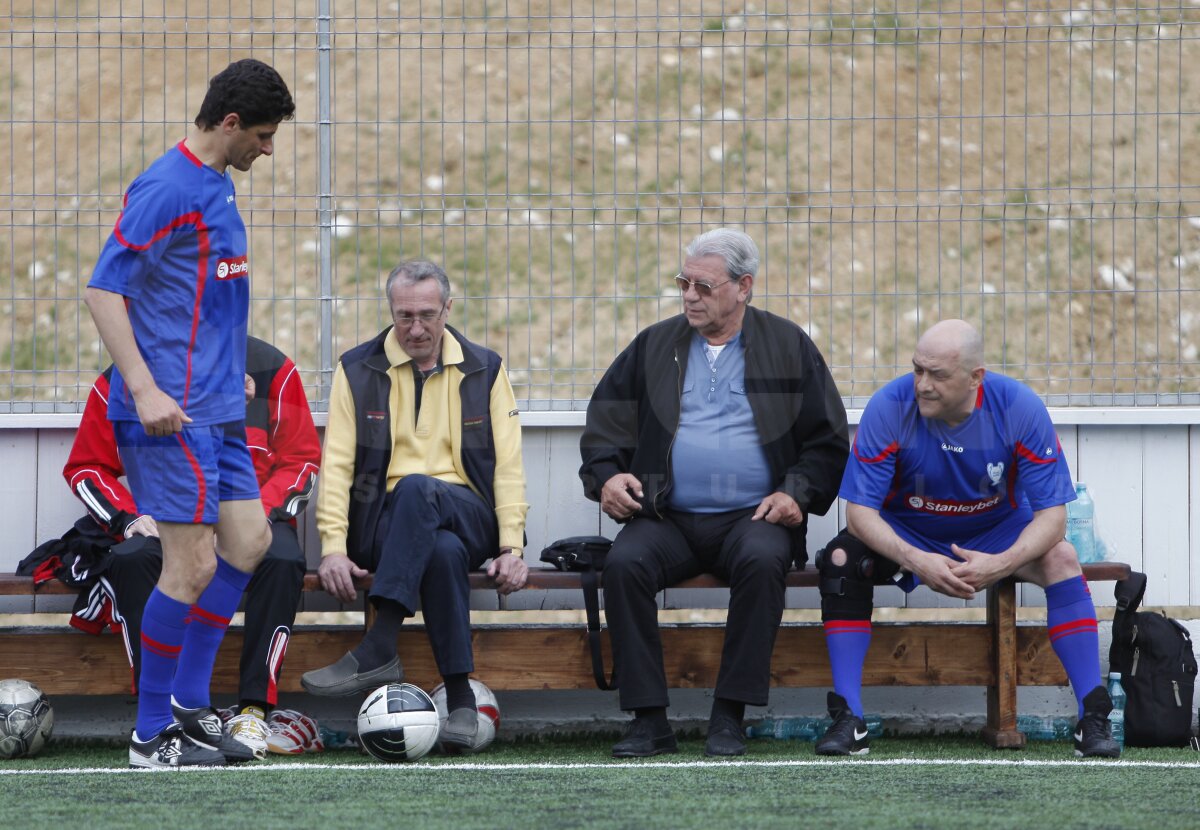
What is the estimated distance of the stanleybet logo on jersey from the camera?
13.4ft

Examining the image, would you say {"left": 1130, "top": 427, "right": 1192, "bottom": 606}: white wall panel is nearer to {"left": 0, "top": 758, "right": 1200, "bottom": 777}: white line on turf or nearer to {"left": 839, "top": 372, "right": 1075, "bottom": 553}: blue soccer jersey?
{"left": 839, "top": 372, "right": 1075, "bottom": 553}: blue soccer jersey

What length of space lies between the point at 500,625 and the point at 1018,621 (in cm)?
184

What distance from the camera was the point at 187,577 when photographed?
4102mm

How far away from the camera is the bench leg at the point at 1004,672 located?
4844 millimetres

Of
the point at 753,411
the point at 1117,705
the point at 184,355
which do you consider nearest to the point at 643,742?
the point at 753,411

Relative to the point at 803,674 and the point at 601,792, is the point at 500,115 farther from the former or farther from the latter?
the point at 601,792

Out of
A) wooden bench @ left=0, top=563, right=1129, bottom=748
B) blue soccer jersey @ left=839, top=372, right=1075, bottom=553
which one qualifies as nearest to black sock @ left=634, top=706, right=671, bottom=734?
wooden bench @ left=0, top=563, right=1129, bottom=748

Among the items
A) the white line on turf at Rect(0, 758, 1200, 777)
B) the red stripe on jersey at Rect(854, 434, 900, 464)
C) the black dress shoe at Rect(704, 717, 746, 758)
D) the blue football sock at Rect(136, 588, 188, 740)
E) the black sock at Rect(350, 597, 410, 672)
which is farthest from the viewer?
the red stripe on jersey at Rect(854, 434, 900, 464)

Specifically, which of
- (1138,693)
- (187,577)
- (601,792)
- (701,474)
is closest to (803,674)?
(701,474)

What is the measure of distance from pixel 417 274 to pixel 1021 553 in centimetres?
199

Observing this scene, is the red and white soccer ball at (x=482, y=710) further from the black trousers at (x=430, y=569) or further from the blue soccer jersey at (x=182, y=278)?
the blue soccer jersey at (x=182, y=278)

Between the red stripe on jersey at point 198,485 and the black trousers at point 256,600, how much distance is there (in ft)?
1.95

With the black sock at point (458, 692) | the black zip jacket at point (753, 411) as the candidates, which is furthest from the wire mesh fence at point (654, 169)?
the black sock at point (458, 692)

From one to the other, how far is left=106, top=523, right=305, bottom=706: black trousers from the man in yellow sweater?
128 millimetres
